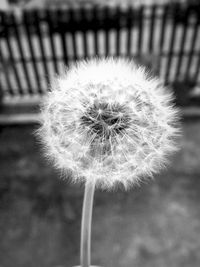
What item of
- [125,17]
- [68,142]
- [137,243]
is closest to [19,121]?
[125,17]

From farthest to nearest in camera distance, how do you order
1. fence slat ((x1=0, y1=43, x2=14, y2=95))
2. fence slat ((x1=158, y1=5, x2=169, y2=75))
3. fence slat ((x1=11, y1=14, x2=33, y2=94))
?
fence slat ((x1=0, y1=43, x2=14, y2=95)) < fence slat ((x1=158, y1=5, x2=169, y2=75)) < fence slat ((x1=11, y1=14, x2=33, y2=94))

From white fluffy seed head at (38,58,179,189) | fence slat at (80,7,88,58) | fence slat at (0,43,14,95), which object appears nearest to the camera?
white fluffy seed head at (38,58,179,189)

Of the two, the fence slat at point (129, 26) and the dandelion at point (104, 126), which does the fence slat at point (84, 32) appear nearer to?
the fence slat at point (129, 26)

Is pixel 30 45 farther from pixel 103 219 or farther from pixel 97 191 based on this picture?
pixel 103 219

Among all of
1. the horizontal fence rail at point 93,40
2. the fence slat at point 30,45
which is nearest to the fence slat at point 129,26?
the horizontal fence rail at point 93,40

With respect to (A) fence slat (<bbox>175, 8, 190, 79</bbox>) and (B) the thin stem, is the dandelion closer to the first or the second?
(B) the thin stem

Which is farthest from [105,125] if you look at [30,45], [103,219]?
[30,45]

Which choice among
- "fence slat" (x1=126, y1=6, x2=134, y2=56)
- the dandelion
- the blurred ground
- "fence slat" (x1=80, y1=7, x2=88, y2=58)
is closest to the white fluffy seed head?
the dandelion

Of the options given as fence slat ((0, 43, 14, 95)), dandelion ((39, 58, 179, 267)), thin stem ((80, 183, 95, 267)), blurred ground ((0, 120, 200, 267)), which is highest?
dandelion ((39, 58, 179, 267))
